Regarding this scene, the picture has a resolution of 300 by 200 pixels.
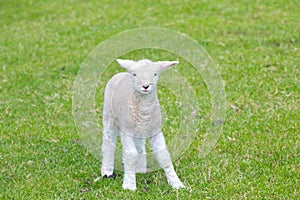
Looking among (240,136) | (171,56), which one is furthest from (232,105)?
(171,56)

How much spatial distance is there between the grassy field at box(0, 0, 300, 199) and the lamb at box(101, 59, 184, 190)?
0.23 meters

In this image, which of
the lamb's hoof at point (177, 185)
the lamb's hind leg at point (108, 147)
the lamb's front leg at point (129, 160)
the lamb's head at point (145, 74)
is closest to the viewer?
the lamb's head at point (145, 74)

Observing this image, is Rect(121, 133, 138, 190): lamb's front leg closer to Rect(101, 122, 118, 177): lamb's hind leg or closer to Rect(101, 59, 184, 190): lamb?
Rect(101, 59, 184, 190): lamb

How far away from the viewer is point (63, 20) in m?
13.0

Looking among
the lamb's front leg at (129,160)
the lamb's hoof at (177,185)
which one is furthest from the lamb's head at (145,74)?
the lamb's hoof at (177,185)

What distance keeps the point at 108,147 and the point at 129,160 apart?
0.36 m

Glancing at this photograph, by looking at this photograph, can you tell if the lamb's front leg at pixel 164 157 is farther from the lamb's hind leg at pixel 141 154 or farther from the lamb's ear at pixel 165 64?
the lamb's ear at pixel 165 64

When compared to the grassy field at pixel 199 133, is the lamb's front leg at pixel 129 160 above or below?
above

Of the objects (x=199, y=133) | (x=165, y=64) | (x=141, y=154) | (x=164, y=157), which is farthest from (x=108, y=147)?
(x=199, y=133)

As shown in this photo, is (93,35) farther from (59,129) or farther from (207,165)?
(207,165)

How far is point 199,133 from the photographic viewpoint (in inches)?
276

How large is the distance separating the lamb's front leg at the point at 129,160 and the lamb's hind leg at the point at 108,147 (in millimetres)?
253

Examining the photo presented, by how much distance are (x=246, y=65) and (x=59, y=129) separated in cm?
356

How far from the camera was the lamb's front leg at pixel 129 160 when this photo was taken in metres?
5.40
